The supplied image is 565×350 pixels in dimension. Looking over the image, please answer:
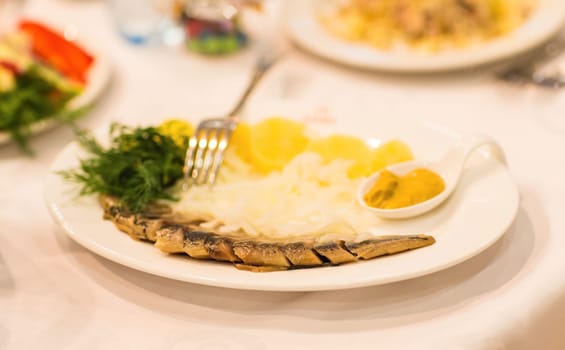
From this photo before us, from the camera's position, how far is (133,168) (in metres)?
1.46

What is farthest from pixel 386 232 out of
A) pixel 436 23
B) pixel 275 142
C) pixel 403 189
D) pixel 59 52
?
pixel 59 52

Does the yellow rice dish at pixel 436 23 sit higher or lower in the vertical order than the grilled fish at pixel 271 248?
higher

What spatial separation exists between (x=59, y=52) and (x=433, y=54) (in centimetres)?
127

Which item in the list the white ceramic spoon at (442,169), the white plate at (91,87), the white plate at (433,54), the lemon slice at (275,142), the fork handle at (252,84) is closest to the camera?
the white ceramic spoon at (442,169)

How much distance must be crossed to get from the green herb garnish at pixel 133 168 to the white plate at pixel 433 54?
2.45 ft

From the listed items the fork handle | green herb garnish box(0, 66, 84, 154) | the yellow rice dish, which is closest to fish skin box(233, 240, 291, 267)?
the fork handle

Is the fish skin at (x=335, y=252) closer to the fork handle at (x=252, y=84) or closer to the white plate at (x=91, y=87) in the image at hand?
the fork handle at (x=252, y=84)

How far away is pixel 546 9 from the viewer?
2.20m

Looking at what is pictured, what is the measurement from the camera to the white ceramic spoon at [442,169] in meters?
1.28

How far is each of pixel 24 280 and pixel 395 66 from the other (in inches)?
48.4

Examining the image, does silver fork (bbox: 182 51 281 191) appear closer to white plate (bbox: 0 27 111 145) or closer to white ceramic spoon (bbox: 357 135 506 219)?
white ceramic spoon (bbox: 357 135 506 219)

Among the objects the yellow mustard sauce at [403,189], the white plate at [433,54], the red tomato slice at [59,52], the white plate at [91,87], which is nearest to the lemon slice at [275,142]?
the yellow mustard sauce at [403,189]

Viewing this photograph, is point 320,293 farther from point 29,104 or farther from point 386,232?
point 29,104

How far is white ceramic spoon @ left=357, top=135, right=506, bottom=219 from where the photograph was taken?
A: 4.19 ft
